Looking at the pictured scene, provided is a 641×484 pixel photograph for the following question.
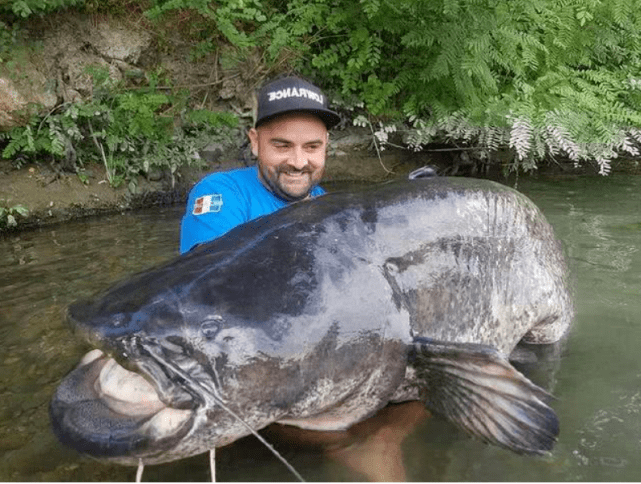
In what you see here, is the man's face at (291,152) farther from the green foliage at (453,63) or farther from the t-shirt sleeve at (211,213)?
the green foliage at (453,63)

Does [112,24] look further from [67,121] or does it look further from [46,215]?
[46,215]

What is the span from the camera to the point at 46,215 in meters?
6.50

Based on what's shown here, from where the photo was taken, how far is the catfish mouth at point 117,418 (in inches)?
65.9

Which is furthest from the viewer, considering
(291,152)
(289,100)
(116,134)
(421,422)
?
(116,134)

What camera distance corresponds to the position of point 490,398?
194cm

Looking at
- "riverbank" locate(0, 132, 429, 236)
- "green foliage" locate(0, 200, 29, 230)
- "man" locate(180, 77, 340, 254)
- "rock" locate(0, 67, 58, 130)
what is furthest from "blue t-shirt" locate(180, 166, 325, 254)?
"rock" locate(0, 67, 58, 130)

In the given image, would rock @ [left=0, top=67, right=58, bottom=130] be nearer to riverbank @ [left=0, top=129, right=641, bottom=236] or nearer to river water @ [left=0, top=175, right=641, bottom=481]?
riverbank @ [left=0, top=129, right=641, bottom=236]

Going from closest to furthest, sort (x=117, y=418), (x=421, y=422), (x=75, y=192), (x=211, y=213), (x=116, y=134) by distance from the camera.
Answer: (x=117, y=418) → (x=421, y=422) → (x=211, y=213) → (x=75, y=192) → (x=116, y=134)

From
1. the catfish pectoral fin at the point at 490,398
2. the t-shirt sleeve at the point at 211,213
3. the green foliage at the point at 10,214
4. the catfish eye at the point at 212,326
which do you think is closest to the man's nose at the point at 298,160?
the t-shirt sleeve at the point at 211,213

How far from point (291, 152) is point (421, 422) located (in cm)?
149

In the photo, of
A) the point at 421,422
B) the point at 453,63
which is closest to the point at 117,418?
the point at 421,422

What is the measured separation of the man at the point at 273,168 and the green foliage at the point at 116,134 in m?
4.16

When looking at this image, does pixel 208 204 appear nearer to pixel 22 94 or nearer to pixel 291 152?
pixel 291 152

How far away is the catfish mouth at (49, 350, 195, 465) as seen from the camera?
167cm
